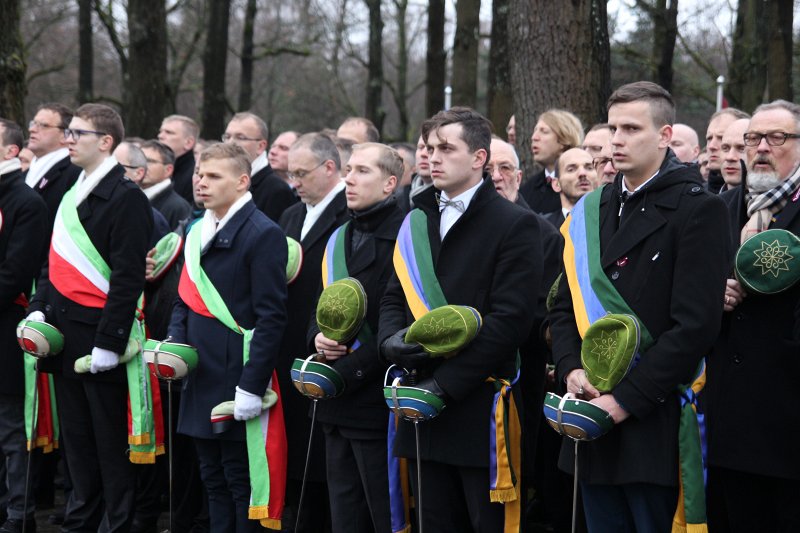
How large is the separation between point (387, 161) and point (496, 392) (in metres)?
1.53

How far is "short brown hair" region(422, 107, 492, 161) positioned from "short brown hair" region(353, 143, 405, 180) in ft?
1.86

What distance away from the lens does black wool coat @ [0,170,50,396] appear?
6.57 m

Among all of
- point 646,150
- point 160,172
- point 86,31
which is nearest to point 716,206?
point 646,150

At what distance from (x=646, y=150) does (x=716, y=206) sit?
0.37 m

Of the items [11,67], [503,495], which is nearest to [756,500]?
[503,495]

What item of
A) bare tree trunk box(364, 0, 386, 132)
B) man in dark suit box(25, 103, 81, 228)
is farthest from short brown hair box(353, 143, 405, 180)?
bare tree trunk box(364, 0, 386, 132)

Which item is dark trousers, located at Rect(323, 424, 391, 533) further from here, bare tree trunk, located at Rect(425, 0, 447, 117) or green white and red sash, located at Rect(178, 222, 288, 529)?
bare tree trunk, located at Rect(425, 0, 447, 117)

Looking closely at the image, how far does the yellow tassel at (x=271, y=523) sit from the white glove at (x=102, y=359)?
4.07ft

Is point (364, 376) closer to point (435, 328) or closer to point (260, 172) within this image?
point (435, 328)

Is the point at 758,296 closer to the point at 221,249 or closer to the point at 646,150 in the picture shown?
the point at 646,150

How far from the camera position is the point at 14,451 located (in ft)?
21.9

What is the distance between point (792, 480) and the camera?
14.4 feet

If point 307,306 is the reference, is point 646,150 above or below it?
above

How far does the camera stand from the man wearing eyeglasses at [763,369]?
14.3ft
